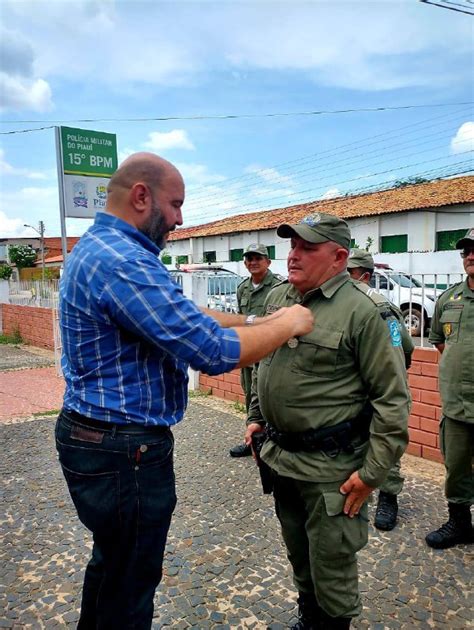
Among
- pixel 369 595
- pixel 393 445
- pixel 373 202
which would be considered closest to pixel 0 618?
pixel 369 595

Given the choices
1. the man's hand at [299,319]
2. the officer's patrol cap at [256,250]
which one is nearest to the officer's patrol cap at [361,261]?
the officer's patrol cap at [256,250]

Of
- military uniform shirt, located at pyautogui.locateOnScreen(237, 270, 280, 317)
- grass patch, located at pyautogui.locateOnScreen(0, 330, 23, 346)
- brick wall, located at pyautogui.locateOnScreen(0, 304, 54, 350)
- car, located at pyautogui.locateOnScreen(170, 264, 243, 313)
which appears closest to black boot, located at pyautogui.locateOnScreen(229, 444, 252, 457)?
military uniform shirt, located at pyautogui.locateOnScreen(237, 270, 280, 317)

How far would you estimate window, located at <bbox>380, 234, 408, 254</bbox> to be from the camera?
21.9 meters

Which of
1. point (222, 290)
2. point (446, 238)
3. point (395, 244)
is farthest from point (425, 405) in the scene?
point (395, 244)

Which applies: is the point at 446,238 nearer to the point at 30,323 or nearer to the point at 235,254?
the point at 235,254

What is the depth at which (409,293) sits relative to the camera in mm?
4559

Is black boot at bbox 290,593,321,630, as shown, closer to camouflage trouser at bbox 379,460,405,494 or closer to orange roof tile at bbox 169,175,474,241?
camouflage trouser at bbox 379,460,405,494

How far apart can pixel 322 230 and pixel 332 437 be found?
83 cm

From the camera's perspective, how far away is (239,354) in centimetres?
159

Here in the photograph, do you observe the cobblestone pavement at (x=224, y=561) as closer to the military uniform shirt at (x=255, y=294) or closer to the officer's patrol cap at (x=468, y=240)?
the military uniform shirt at (x=255, y=294)

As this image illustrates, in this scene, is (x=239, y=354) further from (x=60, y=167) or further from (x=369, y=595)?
(x=60, y=167)

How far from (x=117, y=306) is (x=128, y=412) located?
0.37 meters

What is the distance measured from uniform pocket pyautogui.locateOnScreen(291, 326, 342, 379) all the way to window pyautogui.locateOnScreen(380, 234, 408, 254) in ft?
68.3

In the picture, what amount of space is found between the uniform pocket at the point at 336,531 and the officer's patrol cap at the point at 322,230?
3.31ft
